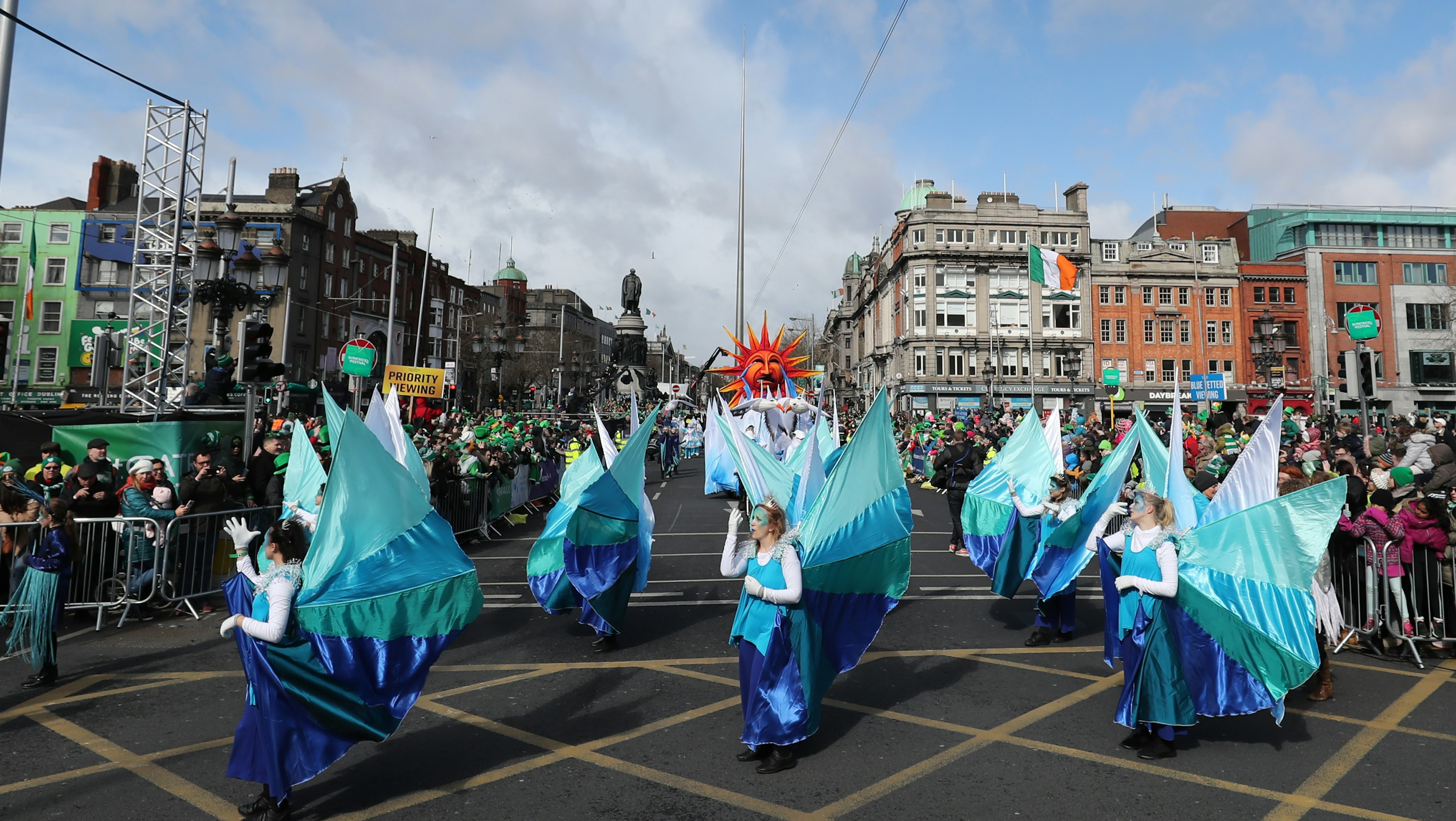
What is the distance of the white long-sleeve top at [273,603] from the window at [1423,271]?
71.0 m

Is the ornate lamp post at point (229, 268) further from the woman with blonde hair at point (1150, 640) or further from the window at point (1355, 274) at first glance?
the window at point (1355, 274)

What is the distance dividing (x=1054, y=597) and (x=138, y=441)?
10.7 meters

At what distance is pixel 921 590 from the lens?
970cm

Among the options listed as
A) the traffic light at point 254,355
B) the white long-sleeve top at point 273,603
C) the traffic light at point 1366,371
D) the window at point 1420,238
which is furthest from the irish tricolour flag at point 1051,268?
the white long-sleeve top at point 273,603

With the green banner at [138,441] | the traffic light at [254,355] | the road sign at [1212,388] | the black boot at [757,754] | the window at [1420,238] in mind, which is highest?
the window at [1420,238]

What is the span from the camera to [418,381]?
2044 cm

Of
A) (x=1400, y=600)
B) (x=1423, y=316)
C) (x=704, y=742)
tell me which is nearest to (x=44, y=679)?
(x=704, y=742)

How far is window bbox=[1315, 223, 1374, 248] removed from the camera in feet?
→ 193

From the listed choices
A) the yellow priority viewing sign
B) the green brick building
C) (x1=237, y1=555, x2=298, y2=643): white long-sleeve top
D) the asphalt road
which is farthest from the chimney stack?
(x1=237, y1=555, x2=298, y2=643): white long-sleeve top

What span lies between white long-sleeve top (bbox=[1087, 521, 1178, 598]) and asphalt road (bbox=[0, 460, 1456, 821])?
0.99 m

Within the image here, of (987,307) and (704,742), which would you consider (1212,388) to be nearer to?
(704,742)

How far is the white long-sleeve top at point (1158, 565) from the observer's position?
16.2 feet

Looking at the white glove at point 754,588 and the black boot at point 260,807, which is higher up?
the white glove at point 754,588

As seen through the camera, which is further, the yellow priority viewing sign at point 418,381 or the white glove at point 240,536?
the yellow priority viewing sign at point 418,381
